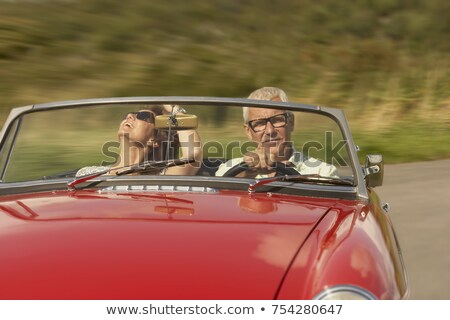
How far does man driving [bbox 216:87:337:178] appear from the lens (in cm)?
388

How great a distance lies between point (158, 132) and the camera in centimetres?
388

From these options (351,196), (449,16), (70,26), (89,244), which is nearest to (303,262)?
(89,244)

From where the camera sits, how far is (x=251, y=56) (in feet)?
63.4

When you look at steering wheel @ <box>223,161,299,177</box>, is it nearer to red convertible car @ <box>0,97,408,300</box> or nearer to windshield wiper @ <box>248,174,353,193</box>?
red convertible car @ <box>0,97,408,300</box>

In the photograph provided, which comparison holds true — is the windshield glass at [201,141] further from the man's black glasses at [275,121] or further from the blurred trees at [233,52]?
the blurred trees at [233,52]

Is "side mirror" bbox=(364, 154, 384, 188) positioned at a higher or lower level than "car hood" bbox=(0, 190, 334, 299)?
higher

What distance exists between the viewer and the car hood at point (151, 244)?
8.30ft

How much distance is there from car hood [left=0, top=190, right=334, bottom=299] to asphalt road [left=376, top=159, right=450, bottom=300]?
1.96 meters

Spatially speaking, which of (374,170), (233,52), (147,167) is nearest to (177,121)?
(147,167)

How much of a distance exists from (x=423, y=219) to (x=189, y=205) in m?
4.58

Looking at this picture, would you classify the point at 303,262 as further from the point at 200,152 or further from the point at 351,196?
the point at 200,152

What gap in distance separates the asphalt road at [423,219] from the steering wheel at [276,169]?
1359 mm

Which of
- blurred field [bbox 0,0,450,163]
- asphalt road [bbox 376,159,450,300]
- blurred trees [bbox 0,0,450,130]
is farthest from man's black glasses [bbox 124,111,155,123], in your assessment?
blurred trees [bbox 0,0,450,130]

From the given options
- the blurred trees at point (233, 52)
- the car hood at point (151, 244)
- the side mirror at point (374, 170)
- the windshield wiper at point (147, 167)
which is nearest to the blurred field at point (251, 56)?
the blurred trees at point (233, 52)
